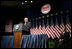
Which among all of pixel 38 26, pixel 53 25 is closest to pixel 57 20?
pixel 53 25

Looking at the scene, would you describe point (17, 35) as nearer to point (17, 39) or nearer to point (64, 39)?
point (17, 39)

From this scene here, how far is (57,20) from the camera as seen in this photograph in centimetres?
510

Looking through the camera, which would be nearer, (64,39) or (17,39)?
(17,39)

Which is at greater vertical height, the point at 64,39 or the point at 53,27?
the point at 53,27

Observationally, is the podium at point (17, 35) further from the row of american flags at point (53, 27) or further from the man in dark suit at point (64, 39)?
the row of american flags at point (53, 27)

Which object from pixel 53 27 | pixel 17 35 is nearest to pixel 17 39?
pixel 17 35

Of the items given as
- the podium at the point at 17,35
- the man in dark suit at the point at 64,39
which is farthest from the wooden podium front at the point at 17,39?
the man in dark suit at the point at 64,39

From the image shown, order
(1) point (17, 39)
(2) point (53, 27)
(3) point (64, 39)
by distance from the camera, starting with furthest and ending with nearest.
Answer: (2) point (53, 27) → (3) point (64, 39) → (1) point (17, 39)

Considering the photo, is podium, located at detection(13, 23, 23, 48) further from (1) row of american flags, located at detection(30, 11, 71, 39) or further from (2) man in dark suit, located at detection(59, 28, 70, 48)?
(1) row of american flags, located at detection(30, 11, 71, 39)

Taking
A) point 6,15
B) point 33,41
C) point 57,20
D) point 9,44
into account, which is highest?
point 6,15

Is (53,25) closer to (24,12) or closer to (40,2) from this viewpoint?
(40,2)

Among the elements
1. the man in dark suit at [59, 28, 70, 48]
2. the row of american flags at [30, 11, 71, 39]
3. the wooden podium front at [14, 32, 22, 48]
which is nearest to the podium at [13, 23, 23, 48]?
the wooden podium front at [14, 32, 22, 48]

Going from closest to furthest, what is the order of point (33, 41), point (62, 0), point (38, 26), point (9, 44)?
point (33, 41)
point (9, 44)
point (62, 0)
point (38, 26)

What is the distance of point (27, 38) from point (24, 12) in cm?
506
